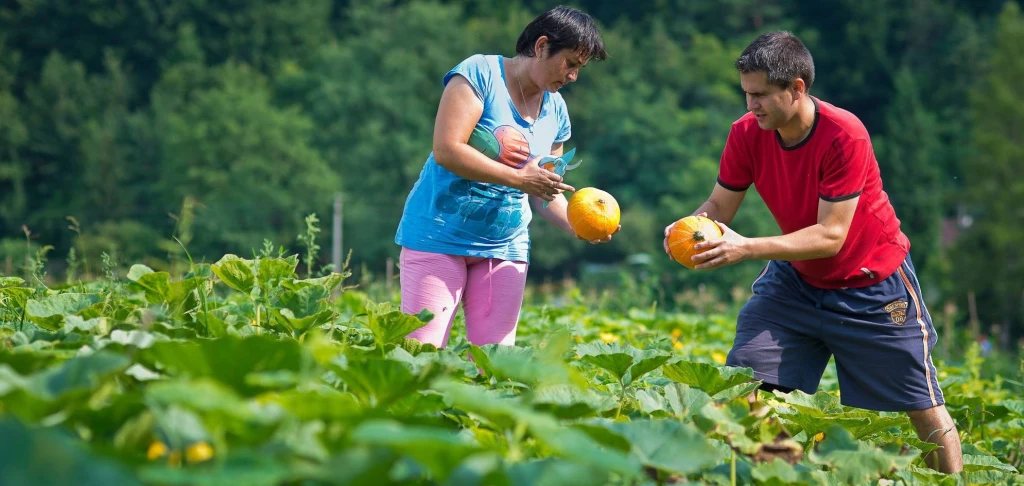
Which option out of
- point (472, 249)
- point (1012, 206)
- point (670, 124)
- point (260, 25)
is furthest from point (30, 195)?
point (472, 249)

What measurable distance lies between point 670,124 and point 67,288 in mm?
63532

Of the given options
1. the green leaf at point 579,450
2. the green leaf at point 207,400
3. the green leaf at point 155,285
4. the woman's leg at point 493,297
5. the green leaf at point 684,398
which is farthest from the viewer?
the woman's leg at point 493,297

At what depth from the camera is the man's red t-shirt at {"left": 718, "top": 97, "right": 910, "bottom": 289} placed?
156 inches

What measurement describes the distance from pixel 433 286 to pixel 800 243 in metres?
1.26

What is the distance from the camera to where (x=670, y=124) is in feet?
217

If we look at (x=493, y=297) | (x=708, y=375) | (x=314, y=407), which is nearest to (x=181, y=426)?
(x=314, y=407)

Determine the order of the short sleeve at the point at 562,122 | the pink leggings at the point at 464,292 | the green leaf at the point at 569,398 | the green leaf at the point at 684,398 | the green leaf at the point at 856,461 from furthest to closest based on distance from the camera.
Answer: the short sleeve at the point at 562,122 → the pink leggings at the point at 464,292 → the green leaf at the point at 684,398 → the green leaf at the point at 569,398 → the green leaf at the point at 856,461

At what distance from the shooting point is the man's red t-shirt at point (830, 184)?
396 cm

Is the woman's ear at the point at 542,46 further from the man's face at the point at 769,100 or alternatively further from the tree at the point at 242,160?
the tree at the point at 242,160

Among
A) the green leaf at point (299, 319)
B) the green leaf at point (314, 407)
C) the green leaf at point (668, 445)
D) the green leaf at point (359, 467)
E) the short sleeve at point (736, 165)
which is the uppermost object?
the short sleeve at point (736, 165)

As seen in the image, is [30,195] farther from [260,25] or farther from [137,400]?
[137,400]

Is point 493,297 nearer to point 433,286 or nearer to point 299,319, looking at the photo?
point 433,286

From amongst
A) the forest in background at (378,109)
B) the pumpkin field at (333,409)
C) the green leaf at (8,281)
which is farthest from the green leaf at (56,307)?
the forest in background at (378,109)

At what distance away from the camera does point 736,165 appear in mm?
4383
